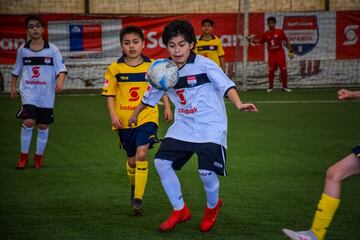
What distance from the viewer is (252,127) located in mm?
12945

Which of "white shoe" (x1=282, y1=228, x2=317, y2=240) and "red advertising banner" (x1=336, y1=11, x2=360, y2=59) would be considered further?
"red advertising banner" (x1=336, y1=11, x2=360, y2=59)

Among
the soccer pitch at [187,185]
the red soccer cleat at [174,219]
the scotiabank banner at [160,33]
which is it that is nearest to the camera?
the red soccer cleat at [174,219]

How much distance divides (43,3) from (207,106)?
1812cm

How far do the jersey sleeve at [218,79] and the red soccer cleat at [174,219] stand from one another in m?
1.09

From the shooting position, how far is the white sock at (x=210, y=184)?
5.89 meters

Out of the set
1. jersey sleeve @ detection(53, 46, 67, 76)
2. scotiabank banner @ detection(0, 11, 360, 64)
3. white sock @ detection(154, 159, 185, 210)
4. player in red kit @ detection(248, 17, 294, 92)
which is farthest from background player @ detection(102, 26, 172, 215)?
scotiabank banner @ detection(0, 11, 360, 64)

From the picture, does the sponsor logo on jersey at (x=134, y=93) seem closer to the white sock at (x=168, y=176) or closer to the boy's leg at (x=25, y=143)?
the white sock at (x=168, y=176)

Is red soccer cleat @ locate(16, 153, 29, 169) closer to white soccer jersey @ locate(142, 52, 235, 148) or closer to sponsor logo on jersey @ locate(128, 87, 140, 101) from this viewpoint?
sponsor logo on jersey @ locate(128, 87, 140, 101)

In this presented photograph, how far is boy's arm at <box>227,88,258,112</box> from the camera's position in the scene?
5543 mm

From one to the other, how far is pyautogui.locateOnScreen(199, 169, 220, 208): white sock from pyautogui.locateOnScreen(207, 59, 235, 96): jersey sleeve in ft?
2.24

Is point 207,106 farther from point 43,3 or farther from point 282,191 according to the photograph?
point 43,3

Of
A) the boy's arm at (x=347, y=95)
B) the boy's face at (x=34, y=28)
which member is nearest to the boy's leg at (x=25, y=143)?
the boy's face at (x=34, y=28)

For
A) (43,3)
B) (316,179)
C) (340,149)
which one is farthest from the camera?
(43,3)

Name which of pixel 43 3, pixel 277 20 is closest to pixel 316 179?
pixel 277 20
